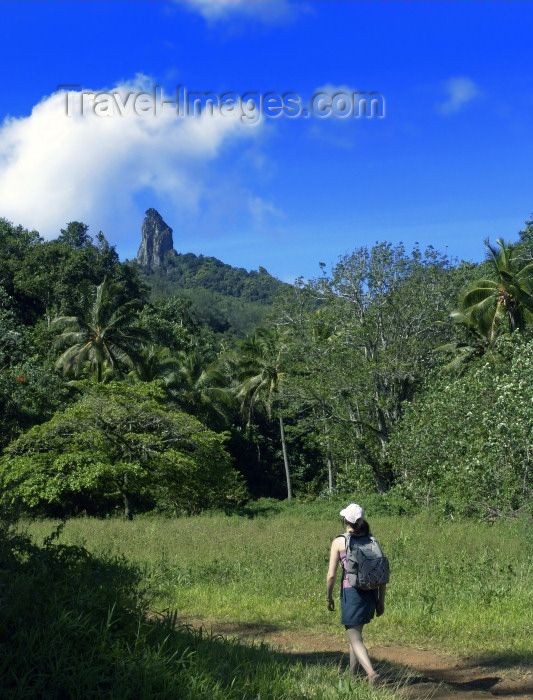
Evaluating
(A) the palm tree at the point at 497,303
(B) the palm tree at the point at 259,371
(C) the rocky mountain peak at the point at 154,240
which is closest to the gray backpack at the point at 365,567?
(A) the palm tree at the point at 497,303

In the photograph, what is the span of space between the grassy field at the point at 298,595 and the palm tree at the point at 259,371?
915 inches

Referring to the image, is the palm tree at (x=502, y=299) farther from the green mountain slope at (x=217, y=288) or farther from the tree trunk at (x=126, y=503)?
the green mountain slope at (x=217, y=288)

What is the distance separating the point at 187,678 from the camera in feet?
13.7

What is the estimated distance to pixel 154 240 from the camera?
16912cm

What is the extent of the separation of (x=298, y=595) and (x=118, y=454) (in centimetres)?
1567

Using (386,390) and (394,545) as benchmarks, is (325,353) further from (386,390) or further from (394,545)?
(394,545)

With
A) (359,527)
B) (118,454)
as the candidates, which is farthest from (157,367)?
(359,527)

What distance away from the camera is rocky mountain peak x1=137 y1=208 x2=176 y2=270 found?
549 feet

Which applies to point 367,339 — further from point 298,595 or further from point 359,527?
point 359,527

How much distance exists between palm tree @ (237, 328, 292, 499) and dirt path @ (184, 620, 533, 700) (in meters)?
29.8

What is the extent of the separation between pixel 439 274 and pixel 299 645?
24.0 metres

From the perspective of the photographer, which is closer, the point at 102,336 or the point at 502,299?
the point at 502,299

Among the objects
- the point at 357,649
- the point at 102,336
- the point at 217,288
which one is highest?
the point at 217,288

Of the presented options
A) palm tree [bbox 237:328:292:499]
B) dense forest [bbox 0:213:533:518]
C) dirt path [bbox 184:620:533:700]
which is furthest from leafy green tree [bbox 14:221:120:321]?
dirt path [bbox 184:620:533:700]
